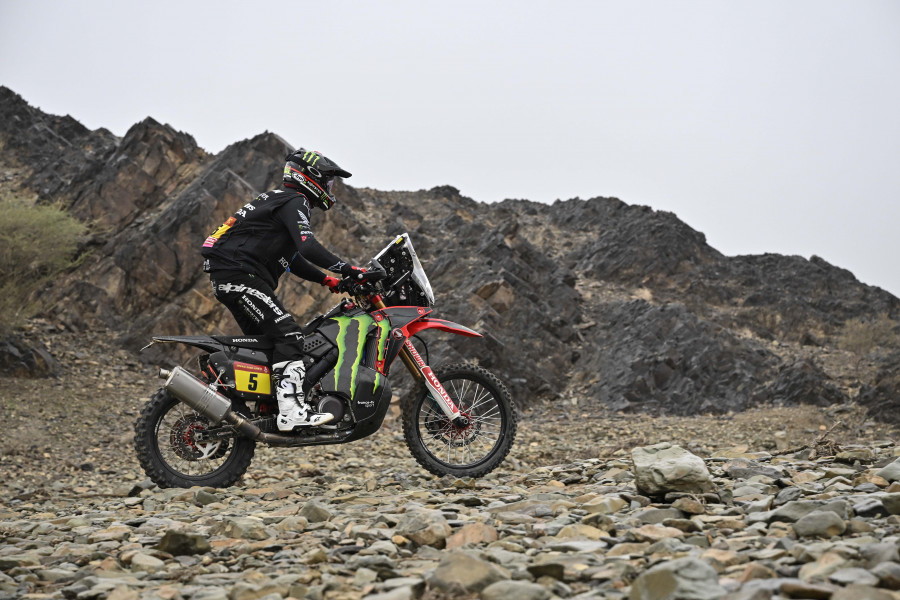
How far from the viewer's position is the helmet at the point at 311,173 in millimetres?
7430

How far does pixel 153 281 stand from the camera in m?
21.5

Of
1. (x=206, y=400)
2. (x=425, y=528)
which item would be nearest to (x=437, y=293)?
(x=206, y=400)

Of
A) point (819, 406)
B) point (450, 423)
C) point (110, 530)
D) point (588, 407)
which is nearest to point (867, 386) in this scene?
point (819, 406)

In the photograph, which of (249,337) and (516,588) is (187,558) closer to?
(516,588)

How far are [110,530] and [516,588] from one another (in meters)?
3.37

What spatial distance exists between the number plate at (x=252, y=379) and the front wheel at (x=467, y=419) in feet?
4.41

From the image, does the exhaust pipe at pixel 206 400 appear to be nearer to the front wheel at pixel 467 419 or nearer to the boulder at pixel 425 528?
the front wheel at pixel 467 419

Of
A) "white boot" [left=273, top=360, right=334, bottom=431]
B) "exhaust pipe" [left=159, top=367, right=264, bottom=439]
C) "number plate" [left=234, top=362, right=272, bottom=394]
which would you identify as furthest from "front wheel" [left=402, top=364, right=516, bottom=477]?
"exhaust pipe" [left=159, top=367, right=264, bottom=439]

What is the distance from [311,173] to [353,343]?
5.63 ft

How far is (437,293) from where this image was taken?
1003 inches

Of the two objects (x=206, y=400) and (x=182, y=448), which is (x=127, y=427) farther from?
(x=206, y=400)

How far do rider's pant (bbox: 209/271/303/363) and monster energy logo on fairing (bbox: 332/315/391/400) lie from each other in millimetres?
386

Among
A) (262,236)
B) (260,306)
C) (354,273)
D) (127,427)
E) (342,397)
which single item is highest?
(262,236)

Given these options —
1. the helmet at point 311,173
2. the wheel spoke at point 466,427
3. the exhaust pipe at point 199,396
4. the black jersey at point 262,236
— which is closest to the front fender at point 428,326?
the wheel spoke at point 466,427
